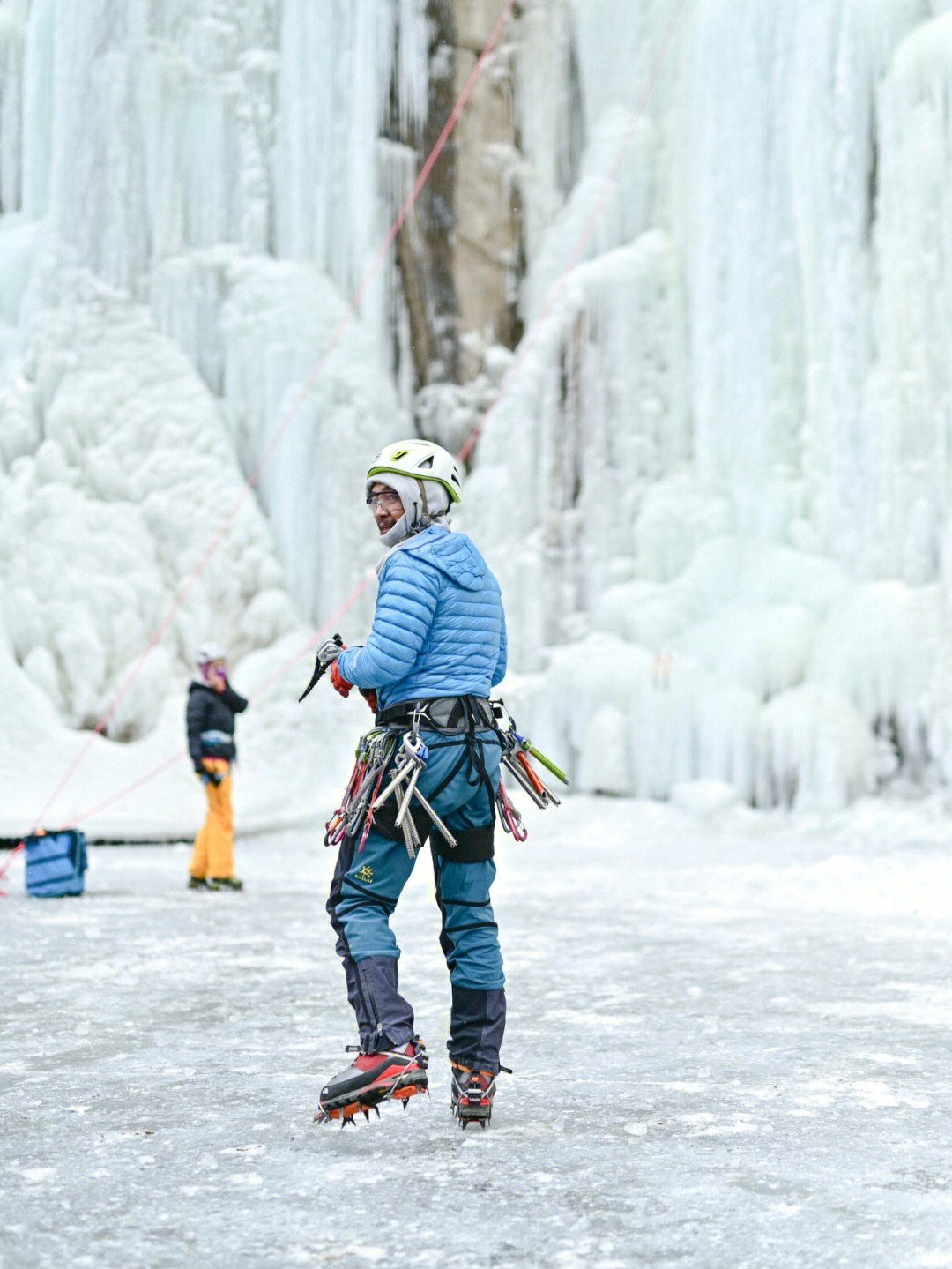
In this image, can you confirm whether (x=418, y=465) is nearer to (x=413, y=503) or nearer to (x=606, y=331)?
(x=413, y=503)

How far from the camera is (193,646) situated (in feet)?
44.9

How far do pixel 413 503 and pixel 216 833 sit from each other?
16.0 ft

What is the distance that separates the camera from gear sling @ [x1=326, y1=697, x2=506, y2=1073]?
3383mm

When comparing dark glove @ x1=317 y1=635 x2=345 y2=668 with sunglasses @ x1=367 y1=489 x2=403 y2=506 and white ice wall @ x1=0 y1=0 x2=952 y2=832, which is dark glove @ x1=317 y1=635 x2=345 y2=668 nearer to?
sunglasses @ x1=367 y1=489 x2=403 y2=506

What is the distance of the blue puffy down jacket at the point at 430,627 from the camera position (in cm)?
345

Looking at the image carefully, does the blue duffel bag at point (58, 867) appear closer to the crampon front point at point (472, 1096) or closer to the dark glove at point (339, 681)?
the dark glove at point (339, 681)

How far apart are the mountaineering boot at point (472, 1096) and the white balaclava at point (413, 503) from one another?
4.10 feet

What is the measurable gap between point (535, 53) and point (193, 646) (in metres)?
6.49

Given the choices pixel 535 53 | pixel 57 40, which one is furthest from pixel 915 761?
pixel 57 40

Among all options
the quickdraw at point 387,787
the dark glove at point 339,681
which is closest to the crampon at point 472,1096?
the quickdraw at point 387,787

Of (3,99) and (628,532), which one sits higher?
(3,99)

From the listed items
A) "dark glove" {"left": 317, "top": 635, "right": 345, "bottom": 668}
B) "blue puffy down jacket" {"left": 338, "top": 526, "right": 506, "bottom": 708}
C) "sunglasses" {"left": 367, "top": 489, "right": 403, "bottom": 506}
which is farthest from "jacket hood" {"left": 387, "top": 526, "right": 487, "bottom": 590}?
"dark glove" {"left": 317, "top": 635, "right": 345, "bottom": 668}

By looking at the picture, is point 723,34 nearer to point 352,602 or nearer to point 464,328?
point 464,328

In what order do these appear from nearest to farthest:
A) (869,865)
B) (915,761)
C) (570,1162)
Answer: (570,1162) < (869,865) < (915,761)
